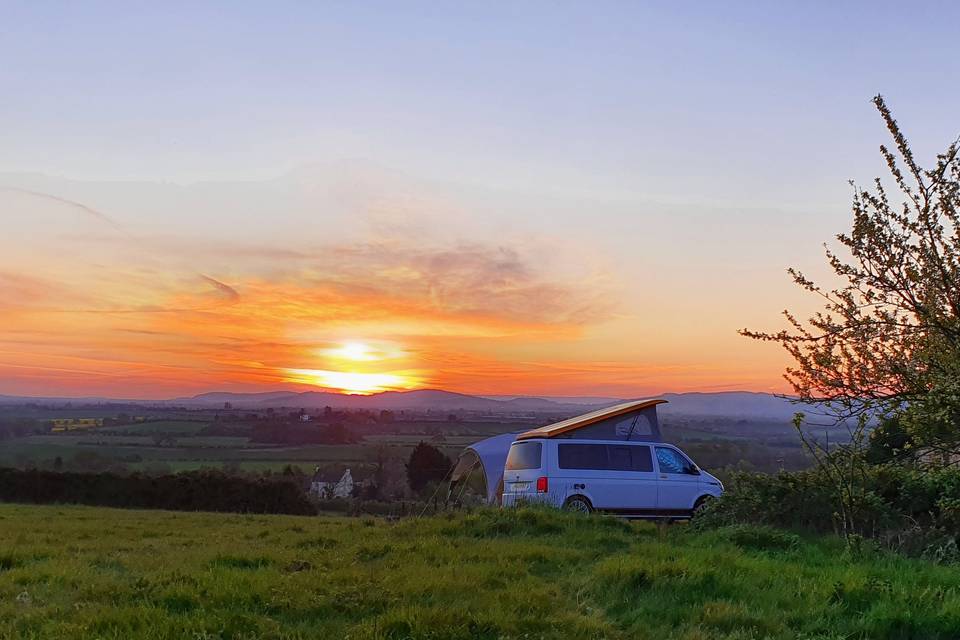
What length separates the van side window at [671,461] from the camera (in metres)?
15.4

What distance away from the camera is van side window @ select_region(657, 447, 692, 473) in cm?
1540

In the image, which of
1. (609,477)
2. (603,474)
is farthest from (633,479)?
(603,474)

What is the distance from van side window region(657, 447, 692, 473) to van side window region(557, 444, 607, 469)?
143 centimetres

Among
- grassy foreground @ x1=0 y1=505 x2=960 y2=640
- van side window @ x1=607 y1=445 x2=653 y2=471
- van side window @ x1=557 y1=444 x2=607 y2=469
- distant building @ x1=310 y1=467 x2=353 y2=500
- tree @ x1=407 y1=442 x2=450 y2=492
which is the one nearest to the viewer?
grassy foreground @ x1=0 y1=505 x2=960 y2=640

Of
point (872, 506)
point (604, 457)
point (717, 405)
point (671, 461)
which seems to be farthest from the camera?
point (717, 405)

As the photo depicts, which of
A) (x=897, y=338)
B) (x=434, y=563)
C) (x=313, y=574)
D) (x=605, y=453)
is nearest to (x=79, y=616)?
(x=313, y=574)

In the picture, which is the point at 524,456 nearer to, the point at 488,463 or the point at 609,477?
the point at 609,477

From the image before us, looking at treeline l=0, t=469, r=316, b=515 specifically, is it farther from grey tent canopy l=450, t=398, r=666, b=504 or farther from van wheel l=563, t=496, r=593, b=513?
van wheel l=563, t=496, r=593, b=513

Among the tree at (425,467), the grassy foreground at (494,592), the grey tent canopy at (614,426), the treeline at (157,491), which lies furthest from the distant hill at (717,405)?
the grassy foreground at (494,592)

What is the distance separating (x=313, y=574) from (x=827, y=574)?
535cm

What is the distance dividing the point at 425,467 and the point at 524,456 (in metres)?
29.3

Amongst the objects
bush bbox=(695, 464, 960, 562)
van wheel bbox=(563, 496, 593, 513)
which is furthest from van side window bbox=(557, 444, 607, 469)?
bush bbox=(695, 464, 960, 562)

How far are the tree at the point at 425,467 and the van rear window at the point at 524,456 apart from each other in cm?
2747

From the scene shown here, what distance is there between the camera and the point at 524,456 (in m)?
15.0
